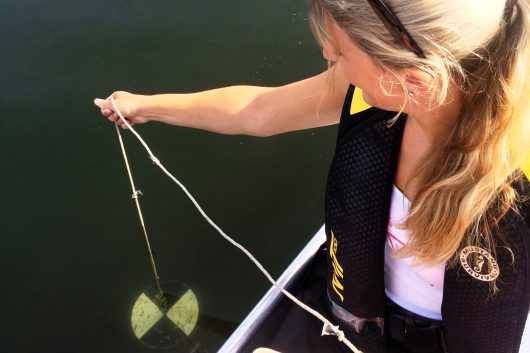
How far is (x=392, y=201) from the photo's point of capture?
92cm

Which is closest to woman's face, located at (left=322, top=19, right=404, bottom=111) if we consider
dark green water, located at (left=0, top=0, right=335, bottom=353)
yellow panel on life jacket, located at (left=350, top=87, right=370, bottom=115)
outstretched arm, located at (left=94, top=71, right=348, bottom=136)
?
yellow panel on life jacket, located at (left=350, top=87, right=370, bottom=115)

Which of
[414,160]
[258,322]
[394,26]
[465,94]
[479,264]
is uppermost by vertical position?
[394,26]

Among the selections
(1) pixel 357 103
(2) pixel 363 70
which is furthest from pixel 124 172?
(2) pixel 363 70

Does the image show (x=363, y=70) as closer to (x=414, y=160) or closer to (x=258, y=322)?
(x=414, y=160)

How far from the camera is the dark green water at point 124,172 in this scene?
1879mm

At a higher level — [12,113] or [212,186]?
[12,113]

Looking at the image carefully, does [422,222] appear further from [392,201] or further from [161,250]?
[161,250]

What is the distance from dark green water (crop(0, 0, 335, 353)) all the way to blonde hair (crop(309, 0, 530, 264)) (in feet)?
3.93

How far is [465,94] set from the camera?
709 millimetres

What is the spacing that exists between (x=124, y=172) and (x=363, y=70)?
162 cm

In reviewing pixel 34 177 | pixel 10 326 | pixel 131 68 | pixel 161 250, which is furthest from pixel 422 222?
pixel 131 68

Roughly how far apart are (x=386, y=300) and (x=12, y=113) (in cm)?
187

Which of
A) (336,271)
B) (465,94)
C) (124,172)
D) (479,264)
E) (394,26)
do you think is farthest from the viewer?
(124,172)

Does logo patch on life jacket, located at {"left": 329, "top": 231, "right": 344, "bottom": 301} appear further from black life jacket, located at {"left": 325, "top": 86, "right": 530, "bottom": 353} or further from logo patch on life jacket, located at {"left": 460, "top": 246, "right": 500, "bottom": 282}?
logo patch on life jacket, located at {"left": 460, "top": 246, "right": 500, "bottom": 282}
